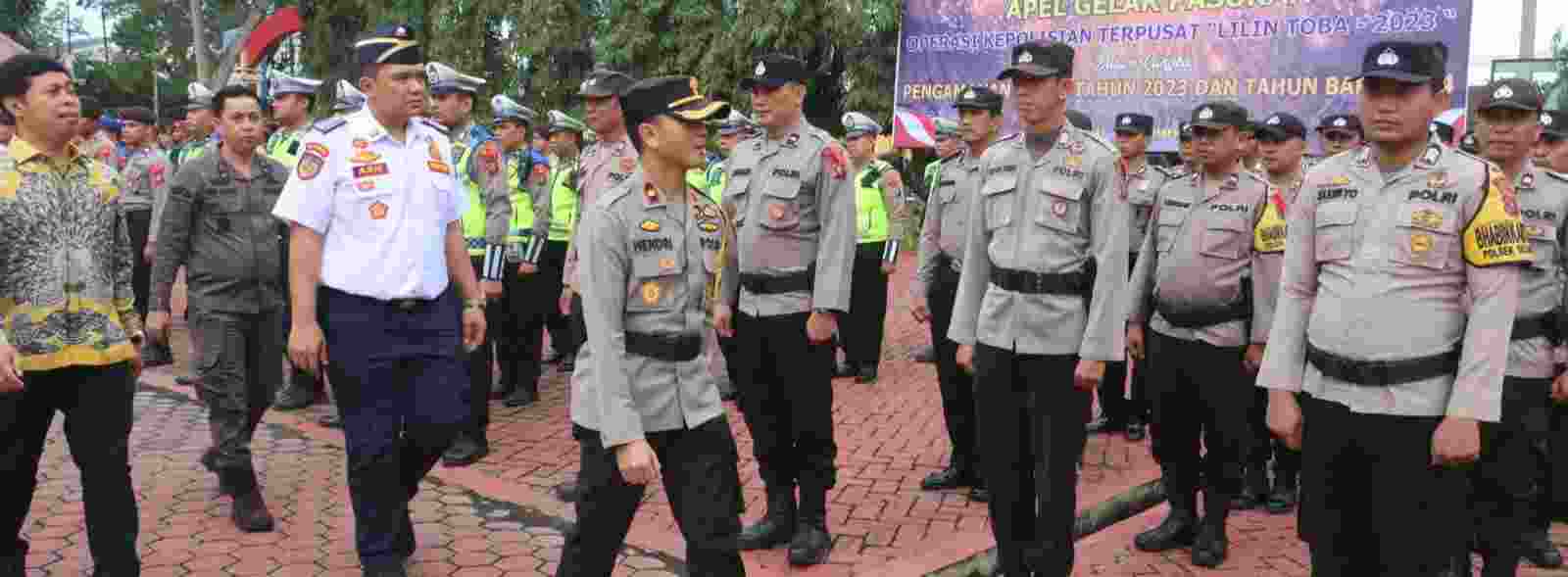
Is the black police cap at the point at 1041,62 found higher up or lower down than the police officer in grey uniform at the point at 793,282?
higher up

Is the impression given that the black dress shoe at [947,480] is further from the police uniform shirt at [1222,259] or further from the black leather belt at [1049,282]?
the black leather belt at [1049,282]

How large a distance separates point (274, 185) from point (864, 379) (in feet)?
16.4

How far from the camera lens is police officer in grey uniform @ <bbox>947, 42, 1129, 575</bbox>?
166 inches

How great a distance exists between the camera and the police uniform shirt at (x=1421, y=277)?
3164 mm

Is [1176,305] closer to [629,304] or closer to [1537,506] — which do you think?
[1537,506]

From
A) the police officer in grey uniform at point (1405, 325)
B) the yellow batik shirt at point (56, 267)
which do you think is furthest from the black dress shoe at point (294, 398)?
the police officer in grey uniform at point (1405, 325)

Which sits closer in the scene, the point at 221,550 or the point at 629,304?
the point at 629,304

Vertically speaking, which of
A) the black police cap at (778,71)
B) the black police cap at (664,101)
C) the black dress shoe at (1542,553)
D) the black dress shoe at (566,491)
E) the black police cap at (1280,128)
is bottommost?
the black dress shoe at (566,491)

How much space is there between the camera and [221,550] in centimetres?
501

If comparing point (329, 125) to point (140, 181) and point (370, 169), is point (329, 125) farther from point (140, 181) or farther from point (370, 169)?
point (140, 181)

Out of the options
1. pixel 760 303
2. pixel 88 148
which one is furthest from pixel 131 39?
pixel 760 303

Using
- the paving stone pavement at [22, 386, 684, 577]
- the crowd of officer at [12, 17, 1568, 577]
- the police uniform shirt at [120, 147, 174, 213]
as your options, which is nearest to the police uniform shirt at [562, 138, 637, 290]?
the crowd of officer at [12, 17, 1568, 577]

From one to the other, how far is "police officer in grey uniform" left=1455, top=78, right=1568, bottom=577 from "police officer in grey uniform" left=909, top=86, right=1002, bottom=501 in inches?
89.4

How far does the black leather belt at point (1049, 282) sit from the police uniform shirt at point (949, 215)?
195cm
